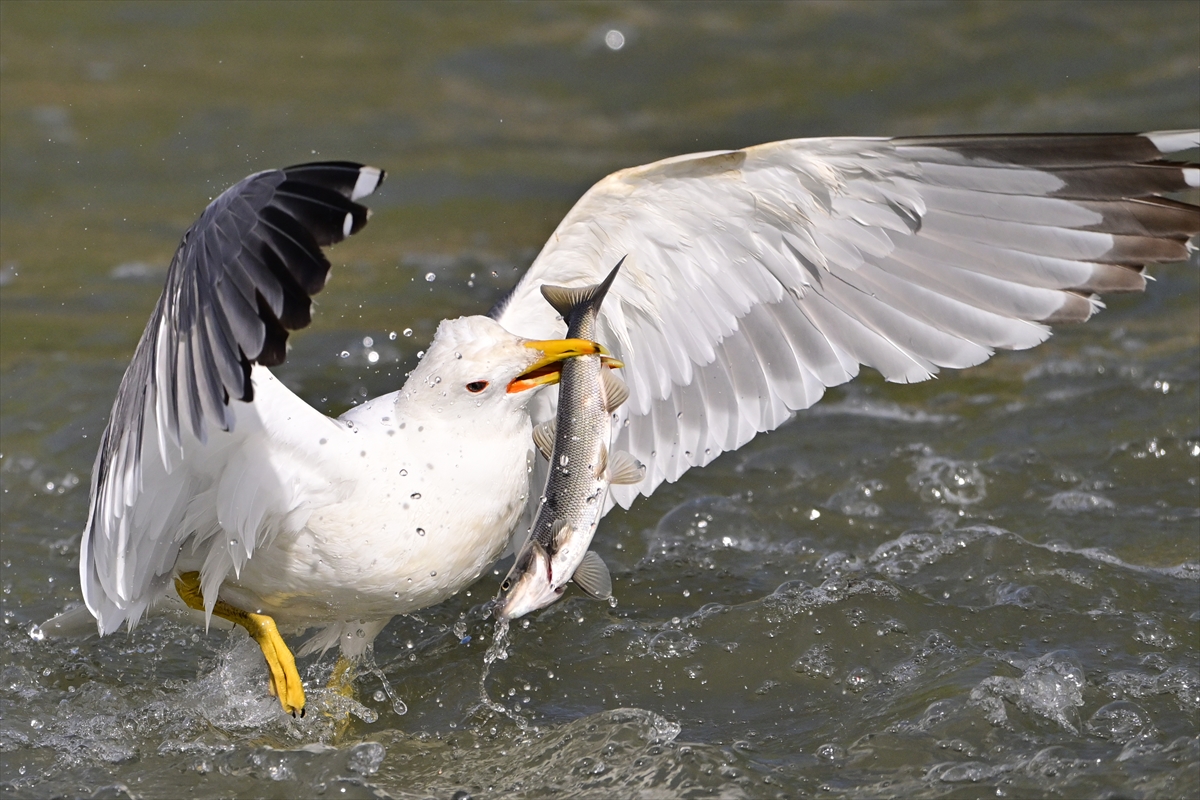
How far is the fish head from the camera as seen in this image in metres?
3.82

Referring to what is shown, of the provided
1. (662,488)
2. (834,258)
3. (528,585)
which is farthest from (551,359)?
(662,488)

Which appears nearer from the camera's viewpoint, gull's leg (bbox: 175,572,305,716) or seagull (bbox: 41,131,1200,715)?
seagull (bbox: 41,131,1200,715)

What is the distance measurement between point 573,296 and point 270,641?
145 centimetres

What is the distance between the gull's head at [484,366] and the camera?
12.8ft

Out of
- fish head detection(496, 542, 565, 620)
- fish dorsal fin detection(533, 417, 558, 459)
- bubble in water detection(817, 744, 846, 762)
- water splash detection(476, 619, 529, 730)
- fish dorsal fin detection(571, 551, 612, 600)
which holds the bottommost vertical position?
water splash detection(476, 619, 529, 730)

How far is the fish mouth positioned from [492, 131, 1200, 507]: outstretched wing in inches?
20.9

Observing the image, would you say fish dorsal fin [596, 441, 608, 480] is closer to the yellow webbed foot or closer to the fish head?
the fish head

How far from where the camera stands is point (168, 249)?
827 cm

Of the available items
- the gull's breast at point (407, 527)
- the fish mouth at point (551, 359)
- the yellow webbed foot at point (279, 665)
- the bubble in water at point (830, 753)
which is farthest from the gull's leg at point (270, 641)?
the bubble in water at point (830, 753)

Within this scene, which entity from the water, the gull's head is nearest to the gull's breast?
the gull's head

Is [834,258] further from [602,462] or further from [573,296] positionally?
[602,462]

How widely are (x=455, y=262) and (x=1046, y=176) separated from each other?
14.2 ft

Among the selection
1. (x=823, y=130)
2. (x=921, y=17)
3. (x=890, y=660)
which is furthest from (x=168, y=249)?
(x=921, y=17)

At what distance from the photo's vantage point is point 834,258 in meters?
4.74
